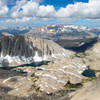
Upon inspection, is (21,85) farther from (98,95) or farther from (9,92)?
(98,95)

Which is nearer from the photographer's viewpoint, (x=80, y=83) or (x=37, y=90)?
(x=37, y=90)

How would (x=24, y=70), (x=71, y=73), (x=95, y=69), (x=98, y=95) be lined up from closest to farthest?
(x=98, y=95) → (x=71, y=73) → (x=24, y=70) → (x=95, y=69)

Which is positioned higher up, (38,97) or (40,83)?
(40,83)

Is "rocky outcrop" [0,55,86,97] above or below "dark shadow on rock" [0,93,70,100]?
above

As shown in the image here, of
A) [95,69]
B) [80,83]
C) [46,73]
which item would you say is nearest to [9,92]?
[46,73]

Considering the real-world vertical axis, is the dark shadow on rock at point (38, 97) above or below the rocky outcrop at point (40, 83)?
below

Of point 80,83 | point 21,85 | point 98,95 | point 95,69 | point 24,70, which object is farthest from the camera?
point 95,69

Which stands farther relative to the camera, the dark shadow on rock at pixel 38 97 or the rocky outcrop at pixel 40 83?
the rocky outcrop at pixel 40 83

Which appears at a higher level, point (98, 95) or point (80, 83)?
point (98, 95)

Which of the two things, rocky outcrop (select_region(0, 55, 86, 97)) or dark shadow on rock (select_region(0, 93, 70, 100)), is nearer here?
dark shadow on rock (select_region(0, 93, 70, 100))

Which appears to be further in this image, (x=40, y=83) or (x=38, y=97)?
(x=40, y=83)
